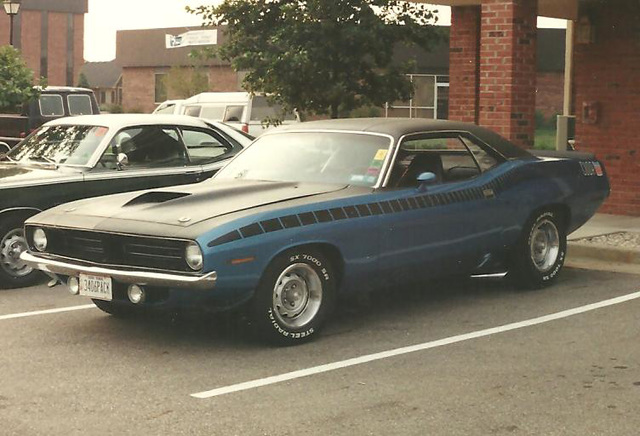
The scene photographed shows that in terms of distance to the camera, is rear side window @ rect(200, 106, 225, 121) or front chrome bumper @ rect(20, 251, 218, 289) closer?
front chrome bumper @ rect(20, 251, 218, 289)

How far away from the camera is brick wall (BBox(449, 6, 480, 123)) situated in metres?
15.2

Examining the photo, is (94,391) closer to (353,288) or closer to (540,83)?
(353,288)

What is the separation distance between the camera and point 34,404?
600cm

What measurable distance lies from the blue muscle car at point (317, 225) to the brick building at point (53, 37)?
3722 inches

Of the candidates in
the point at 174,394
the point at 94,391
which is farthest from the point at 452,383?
the point at 94,391

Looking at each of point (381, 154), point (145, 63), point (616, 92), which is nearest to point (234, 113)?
point (616, 92)

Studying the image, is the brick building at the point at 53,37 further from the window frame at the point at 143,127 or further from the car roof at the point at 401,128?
the car roof at the point at 401,128

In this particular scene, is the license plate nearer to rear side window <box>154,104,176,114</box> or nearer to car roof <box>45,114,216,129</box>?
car roof <box>45,114,216,129</box>

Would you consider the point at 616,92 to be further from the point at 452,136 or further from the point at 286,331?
the point at 286,331

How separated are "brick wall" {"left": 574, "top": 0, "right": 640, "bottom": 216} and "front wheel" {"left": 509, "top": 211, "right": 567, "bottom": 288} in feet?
18.0

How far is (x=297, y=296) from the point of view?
7477 mm

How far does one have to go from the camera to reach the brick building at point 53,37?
101 metres

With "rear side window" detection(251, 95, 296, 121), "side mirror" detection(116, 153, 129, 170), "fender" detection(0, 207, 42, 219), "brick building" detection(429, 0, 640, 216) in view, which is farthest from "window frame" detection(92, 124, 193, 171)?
"rear side window" detection(251, 95, 296, 121)

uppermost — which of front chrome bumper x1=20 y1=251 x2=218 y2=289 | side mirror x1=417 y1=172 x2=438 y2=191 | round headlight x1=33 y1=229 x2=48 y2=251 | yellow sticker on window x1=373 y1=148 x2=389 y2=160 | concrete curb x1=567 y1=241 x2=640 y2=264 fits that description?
yellow sticker on window x1=373 y1=148 x2=389 y2=160
